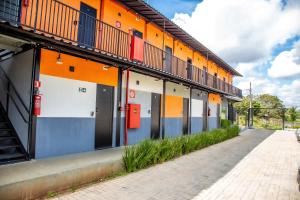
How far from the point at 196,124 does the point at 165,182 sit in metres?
12.0

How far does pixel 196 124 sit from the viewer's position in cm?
1811

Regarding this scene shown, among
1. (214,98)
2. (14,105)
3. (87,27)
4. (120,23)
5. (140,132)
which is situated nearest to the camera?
(14,105)

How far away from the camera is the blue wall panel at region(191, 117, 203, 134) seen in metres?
17.5

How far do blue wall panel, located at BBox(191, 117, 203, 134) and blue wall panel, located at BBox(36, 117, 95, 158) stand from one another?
9916 millimetres

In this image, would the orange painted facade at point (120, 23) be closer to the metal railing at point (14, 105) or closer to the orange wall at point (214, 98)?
the metal railing at point (14, 105)

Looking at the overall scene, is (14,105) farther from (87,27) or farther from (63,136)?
(87,27)

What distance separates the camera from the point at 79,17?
29.5 feet

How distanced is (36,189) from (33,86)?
3.06 metres

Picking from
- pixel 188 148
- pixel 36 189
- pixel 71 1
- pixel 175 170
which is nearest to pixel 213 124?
pixel 188 148

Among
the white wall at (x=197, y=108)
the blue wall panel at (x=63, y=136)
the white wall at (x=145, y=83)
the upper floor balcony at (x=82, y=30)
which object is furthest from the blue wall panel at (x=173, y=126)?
the blue wall panel at (x=63, y=136)

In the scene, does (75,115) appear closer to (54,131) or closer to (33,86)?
(54,131)

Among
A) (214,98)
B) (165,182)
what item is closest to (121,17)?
(165,182)

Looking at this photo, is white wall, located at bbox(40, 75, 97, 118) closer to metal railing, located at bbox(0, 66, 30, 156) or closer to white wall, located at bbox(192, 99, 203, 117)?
metal railing, located at bbox(0, 66, 30, 156)

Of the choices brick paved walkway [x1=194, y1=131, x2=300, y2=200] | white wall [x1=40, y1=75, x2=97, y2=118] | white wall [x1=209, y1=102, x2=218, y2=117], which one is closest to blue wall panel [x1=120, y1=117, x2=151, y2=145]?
white wall [x1=40, y1=75, x2=97, y2=118]
